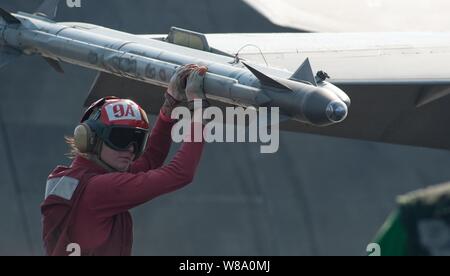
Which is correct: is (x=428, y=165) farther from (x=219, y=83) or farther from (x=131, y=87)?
(x=219, y=83)

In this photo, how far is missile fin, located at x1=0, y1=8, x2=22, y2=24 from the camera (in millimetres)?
10648

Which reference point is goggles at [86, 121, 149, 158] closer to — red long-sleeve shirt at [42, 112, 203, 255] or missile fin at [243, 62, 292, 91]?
red long-sleeve shirt at [42, 112, 203, 255]

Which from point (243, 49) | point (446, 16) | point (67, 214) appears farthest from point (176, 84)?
point (446, 16)

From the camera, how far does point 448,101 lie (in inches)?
459

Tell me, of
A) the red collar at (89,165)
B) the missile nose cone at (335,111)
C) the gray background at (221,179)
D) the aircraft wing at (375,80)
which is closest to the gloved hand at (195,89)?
the missile nose cone at (335,111)

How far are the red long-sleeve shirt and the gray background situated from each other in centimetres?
1132

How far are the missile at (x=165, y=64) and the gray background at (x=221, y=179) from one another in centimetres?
961

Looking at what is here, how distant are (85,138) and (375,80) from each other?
10.4 ft

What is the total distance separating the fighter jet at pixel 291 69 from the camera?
841 centimetres

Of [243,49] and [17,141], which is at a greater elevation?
[17,141]

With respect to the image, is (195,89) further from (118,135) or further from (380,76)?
(380,76)

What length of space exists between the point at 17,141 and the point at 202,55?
11864 millimetres

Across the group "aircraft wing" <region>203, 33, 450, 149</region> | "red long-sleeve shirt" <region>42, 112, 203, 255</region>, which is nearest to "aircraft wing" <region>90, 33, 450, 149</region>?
"aircraft wing" <region>203, 33, 450, 149</region>
